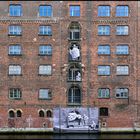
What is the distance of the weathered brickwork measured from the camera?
46.5m

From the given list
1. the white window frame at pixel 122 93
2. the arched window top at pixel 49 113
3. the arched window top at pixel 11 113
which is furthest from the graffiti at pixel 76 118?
the arched window top at pixel 11 113

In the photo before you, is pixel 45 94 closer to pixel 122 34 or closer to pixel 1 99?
pixel 1 99

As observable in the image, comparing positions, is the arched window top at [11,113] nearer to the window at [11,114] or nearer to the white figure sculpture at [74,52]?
the window at [11,114]

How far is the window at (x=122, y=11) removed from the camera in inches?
1879

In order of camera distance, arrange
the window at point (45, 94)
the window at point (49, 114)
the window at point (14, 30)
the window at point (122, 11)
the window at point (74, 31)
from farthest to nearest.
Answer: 1. the window at point (122, 11)
2. the window at point (74, 31)
3. the window at point (14, 30)
4. the window at point (45, 94)
5. the window at point (49, 114)

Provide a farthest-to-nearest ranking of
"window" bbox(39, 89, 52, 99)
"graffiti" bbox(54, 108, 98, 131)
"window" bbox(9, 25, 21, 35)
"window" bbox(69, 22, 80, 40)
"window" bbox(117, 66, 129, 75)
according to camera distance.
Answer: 1. "window" bbox(69, 22, 80, 40)
2. "window" bbox(9, 25, 21, 35)
3. "window" bbox(117, 66, 129, 75)
4. "window" bbox(39, 89, 52, 99)
5. "graffiti" bbox(54, 108, 98, 131)

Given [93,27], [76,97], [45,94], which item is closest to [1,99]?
[45,94]

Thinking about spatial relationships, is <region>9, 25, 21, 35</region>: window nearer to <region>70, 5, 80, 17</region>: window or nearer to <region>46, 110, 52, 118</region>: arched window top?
<region>70, 5, 80, 17</region>: window

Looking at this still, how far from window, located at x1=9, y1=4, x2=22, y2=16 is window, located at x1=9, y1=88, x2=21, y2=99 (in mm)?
7681

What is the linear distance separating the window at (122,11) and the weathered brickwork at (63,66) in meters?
0.42

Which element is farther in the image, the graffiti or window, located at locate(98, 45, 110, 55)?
window, located at locate(98, 45, 110, 55)

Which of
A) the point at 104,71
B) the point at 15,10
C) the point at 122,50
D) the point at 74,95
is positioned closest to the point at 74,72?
the point at 74,95

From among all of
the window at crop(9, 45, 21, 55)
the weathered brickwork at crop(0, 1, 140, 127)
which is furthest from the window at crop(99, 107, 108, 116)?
the window at crop(9, 45, 21, 55)

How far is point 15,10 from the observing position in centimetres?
4775
